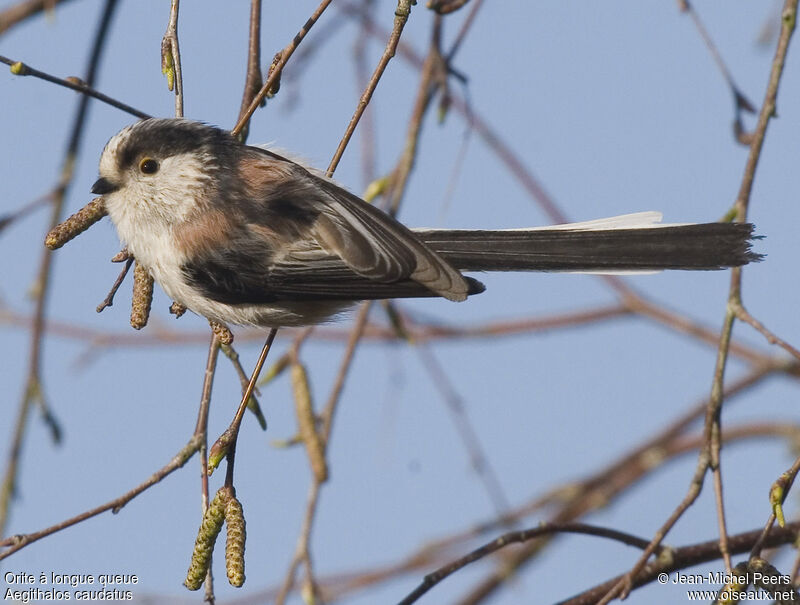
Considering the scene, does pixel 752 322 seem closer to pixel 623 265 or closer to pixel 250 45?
pixel 623 265

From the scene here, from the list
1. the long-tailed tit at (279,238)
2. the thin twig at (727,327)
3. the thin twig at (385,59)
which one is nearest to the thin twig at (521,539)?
the thin twig at (727,327)

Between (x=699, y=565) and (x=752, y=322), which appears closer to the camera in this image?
(x=752, y=322)

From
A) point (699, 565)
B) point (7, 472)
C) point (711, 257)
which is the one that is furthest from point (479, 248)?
→ point (7, 472)

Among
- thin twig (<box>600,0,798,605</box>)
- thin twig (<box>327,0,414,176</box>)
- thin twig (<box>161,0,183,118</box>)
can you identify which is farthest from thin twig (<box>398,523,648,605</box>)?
thin twig (<box>161,0,183,118</box>)

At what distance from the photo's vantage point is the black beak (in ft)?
7.55

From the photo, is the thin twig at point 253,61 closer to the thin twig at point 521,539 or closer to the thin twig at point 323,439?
the thin twig at point 323,439

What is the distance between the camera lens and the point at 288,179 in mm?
2320

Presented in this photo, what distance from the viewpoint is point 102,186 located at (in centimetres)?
231

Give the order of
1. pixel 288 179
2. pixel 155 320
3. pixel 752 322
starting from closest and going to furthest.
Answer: pixel 752 322 < pixel 288 179 < pixel 155 320

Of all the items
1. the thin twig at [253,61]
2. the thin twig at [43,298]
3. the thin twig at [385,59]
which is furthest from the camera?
the thin twig at [43,298]

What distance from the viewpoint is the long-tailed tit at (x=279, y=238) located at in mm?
2219

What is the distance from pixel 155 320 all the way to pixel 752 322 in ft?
7.77

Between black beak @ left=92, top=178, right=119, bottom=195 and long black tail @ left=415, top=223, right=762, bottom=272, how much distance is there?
2.29 ft

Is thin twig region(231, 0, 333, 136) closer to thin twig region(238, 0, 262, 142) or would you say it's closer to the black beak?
thin twig region(238, 0, 262, 142)
